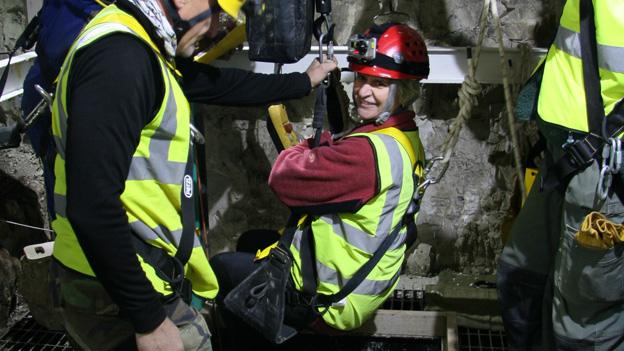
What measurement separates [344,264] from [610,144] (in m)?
0.96

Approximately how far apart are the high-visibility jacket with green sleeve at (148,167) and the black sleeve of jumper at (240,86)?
736mm

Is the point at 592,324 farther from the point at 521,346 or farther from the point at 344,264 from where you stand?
the point at 344,264

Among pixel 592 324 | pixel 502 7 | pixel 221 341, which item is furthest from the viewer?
pixel 221 341

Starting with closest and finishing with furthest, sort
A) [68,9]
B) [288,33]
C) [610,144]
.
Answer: [610,144], [68,9], [288,33]

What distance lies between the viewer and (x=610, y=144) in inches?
74.0

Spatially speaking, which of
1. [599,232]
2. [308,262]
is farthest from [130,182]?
[599,232]

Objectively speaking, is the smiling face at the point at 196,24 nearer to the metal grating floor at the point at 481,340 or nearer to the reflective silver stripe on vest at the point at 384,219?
Answer: the reflective silver stripe on vest at the point at 384,219

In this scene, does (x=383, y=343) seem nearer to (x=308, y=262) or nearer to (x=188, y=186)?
(x=308, y=262)

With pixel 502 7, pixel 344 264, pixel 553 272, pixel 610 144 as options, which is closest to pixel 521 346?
pixel 553 272

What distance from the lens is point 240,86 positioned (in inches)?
103

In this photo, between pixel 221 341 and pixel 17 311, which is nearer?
pixel 221 341

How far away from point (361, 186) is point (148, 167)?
2.69ft

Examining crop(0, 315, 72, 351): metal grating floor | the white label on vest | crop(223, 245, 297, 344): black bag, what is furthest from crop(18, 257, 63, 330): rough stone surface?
the white label on vest

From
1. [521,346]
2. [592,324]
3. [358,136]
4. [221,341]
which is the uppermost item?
[358,136]
